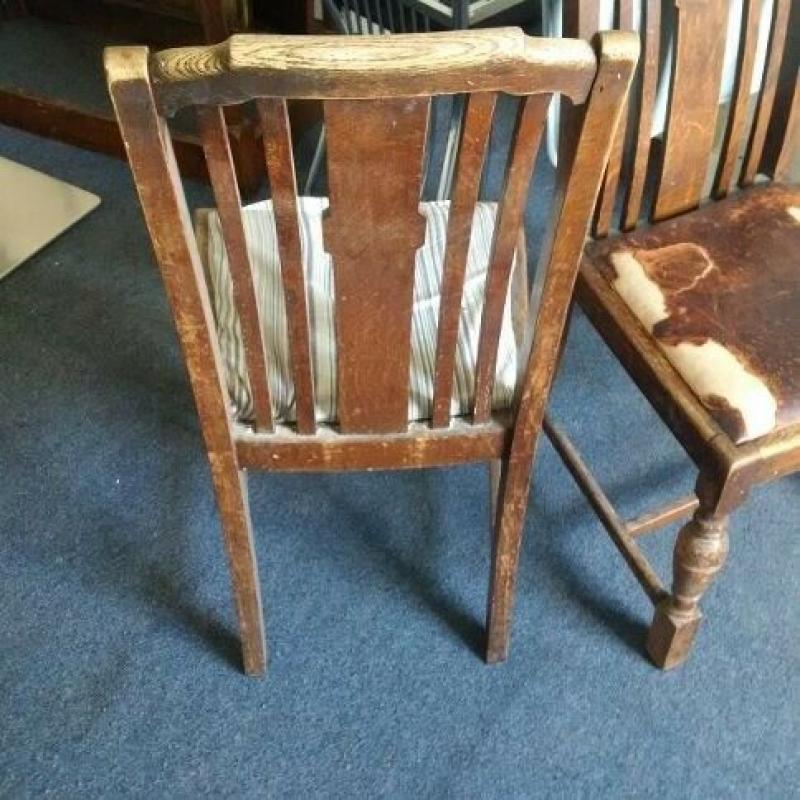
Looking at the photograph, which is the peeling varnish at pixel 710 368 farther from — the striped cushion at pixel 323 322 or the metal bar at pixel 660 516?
the metal bar at pixel 660 516

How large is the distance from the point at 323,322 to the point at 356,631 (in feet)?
1.59

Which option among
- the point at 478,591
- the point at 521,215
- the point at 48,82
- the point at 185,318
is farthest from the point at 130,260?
the point at 521,215

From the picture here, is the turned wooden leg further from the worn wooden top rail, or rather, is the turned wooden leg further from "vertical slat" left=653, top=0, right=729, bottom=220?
the worn wooden top rail

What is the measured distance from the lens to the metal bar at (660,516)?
1270mm

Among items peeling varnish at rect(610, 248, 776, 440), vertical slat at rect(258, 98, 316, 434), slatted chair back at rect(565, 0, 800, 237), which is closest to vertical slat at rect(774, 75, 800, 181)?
slatted chair back at rect(565, 0, 800, 237)

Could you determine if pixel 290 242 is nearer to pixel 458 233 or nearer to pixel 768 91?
pixel 458 233

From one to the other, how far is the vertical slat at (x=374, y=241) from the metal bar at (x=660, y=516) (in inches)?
18.5

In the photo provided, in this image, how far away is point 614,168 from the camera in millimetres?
1118

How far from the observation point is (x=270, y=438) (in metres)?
0.97

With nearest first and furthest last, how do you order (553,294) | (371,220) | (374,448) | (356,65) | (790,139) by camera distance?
1. (356,65)
2. (371,220)
3. (553,294)
4. (374,448)
5. (790,139)

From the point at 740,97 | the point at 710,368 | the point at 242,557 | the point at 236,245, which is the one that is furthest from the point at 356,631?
the point at 740,97

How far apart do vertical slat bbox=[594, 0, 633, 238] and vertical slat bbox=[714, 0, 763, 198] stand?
0.44 feet

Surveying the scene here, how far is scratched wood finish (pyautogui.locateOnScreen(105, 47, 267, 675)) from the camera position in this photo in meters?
0.63

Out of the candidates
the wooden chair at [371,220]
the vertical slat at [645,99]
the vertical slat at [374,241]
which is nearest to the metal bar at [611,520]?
the wooden chair at [371,220]
